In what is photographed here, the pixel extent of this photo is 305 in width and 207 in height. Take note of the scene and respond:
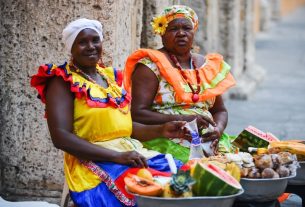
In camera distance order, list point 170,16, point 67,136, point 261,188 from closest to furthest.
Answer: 1. point 261,188
2. point 67,136
3. point 170,16

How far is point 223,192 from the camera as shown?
340 cm

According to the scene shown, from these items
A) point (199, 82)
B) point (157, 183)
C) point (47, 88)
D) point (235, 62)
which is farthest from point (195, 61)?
point (235, 62)

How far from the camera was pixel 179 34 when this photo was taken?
15.4ft

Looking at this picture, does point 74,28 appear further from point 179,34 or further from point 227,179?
point 227,179

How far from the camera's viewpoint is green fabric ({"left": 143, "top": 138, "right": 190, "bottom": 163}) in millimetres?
4586

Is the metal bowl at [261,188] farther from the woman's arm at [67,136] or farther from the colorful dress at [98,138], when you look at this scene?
the woman's arm at [67,136]

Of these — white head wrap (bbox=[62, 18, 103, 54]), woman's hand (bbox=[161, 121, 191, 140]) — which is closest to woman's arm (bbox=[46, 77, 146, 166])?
white head wrap (bbox=[62, 18, 103, 54])

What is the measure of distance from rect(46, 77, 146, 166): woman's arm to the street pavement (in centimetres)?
219

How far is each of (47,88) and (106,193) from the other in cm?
61

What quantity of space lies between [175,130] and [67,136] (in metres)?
0.66

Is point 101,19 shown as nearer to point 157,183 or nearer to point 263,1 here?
point 157,183

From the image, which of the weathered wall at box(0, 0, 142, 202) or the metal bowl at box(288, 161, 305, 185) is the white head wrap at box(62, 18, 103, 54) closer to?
the weathered wall at box(0, 0, 142, 202)

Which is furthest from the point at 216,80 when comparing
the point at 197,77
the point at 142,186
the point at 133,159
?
the point at 142,186

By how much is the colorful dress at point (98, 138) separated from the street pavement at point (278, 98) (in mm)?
2024
